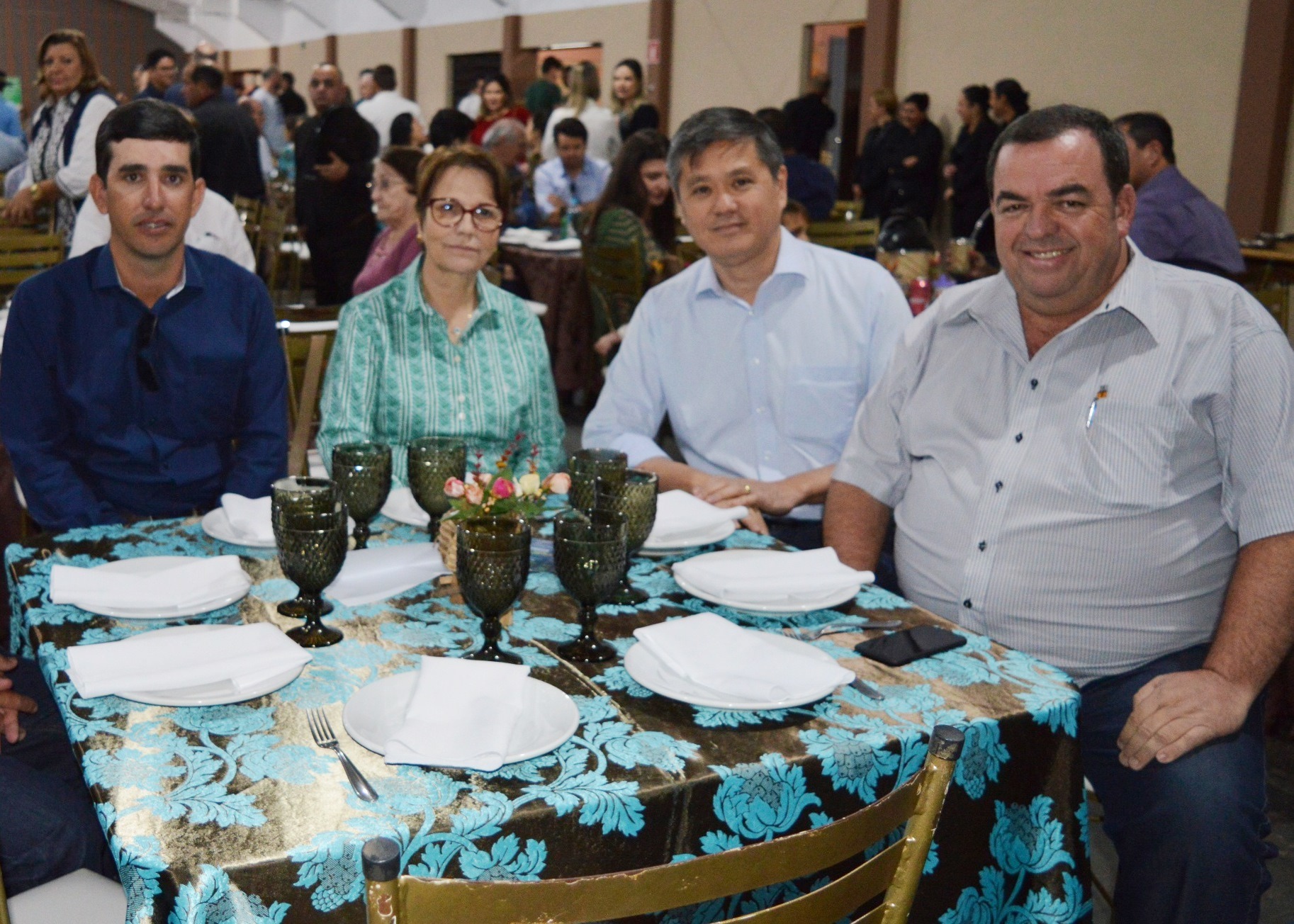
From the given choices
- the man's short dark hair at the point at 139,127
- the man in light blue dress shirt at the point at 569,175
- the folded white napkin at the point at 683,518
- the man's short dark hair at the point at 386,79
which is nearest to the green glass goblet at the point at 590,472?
the folded white napkin at the point at 683,518

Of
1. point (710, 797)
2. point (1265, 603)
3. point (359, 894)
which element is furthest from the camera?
point (1265, 603)

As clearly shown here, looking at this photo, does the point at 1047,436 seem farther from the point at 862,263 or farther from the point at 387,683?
the point at 387,683

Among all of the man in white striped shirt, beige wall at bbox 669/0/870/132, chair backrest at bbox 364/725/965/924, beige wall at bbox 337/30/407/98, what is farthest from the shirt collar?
beige wall at bbox 337/30/407/98

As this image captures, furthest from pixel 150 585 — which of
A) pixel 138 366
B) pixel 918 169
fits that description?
pixel 918 169

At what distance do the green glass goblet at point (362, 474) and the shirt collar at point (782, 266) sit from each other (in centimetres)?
107

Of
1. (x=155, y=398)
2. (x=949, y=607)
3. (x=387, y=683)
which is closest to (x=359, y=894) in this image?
(x=387, y=683)

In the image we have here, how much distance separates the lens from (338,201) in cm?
A: 602

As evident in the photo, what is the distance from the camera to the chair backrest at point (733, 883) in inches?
31.2

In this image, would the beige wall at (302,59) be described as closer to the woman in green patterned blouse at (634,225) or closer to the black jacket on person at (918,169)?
the black jacket on person at (918,169)

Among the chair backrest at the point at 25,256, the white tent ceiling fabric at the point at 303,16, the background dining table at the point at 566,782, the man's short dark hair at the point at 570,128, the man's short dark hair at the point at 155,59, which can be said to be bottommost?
the background dining table at the point at 566,782

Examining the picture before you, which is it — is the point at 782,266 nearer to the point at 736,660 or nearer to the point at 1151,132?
the point at 736,660

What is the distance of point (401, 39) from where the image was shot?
16.6 m

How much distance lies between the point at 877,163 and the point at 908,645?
27.4ft

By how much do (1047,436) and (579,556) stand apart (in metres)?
0.88
